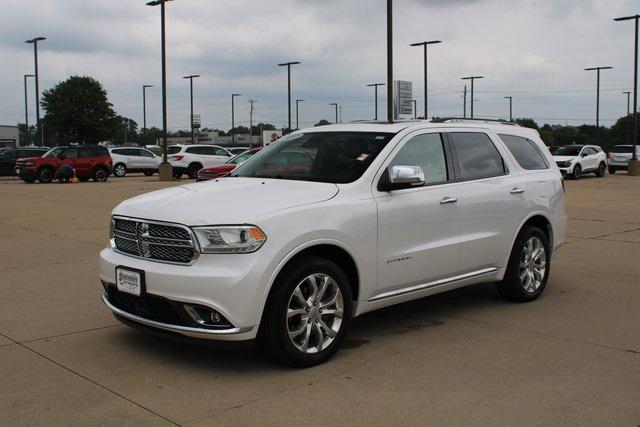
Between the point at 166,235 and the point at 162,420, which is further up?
the point at 166,235

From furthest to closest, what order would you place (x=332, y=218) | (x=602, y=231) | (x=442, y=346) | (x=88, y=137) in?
(x=88, y=137) → (x=602, y=231) → (x=442, y=346) → (x=332, y=218)

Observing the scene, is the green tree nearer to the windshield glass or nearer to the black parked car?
the black parked car

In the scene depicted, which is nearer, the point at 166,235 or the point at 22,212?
the point at 166,235

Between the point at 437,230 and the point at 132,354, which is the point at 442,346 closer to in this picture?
the point at 437,230

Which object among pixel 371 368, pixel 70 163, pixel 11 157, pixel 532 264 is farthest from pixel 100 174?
pixel 371 368

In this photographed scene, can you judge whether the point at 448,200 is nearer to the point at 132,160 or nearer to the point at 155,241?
the point at 155,241

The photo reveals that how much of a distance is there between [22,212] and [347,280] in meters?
12.7

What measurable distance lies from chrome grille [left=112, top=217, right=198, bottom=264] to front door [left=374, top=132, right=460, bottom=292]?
4.79 feet

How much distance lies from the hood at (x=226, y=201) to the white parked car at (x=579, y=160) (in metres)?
28.3

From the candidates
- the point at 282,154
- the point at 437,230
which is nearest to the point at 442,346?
the point at 437,230

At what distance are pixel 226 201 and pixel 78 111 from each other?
59.0 metres

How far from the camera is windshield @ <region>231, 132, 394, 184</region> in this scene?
213 inches

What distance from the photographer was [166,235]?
464cm

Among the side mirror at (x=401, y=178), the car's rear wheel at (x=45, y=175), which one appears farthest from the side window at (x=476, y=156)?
the car's rear wheel at (x=45, y=175)
